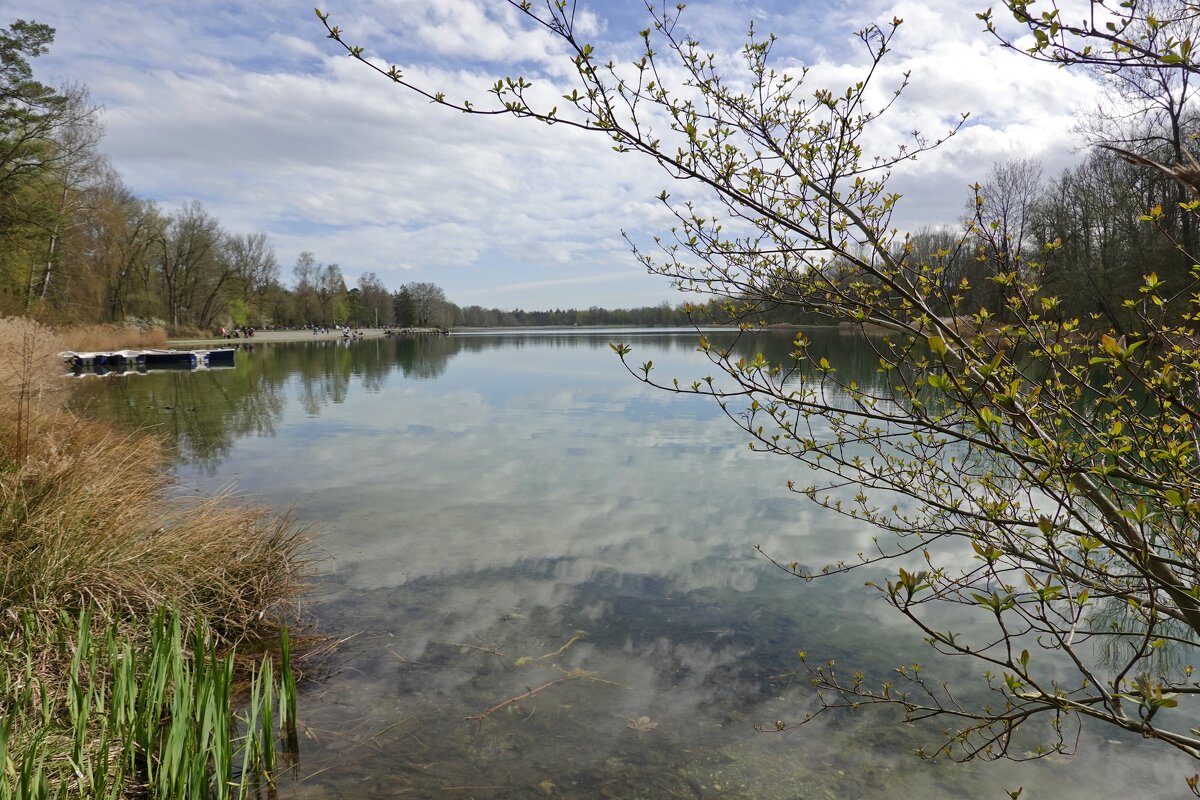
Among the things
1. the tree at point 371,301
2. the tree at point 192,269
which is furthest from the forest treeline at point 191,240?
the tree at point 371,301

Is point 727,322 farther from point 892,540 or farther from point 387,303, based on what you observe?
point 387,303

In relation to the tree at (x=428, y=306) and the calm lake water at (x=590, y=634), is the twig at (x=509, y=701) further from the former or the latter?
the tree at (x=428, y=306)

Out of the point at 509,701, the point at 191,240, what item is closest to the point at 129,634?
the point at 509,701

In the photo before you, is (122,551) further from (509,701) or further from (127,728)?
(509,701)

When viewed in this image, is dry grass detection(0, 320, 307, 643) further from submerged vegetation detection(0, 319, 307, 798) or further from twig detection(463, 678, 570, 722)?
twig detection(463, 678, 570, 722)

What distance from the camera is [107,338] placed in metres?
35.3

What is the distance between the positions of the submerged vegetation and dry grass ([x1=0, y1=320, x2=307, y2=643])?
1cm

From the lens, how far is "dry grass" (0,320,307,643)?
4477 millimetres

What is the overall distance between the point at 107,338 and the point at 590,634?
38992 mm

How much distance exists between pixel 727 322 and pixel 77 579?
4.51m

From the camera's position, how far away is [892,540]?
8422 millimetres

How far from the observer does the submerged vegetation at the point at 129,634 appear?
3156 mm

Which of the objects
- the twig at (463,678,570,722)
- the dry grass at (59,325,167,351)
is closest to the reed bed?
the twig at (463,678,570,722)

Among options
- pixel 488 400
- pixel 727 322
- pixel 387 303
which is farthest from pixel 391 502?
pixel 387 303
